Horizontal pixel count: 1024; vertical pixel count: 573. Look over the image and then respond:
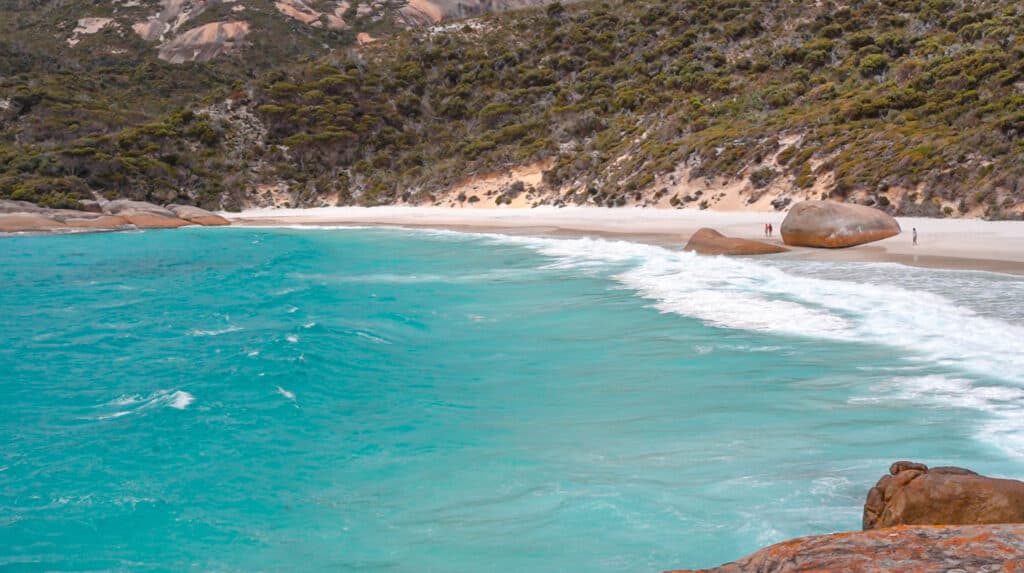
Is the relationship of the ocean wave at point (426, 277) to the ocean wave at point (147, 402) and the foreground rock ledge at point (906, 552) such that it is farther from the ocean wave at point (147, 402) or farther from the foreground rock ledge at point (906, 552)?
the foreground rock ledge at point (906, 552)

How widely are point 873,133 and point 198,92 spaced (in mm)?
67055

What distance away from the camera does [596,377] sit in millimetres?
8820

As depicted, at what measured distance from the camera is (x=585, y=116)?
165 feet

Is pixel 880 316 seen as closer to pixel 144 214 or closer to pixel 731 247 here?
pixel 731 247

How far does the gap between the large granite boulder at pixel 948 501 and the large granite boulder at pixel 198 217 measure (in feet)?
148

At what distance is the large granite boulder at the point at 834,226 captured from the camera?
1900 cm

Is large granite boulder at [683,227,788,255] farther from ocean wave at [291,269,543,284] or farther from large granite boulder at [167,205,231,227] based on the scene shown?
large granite boulder at [167,205,231,227]

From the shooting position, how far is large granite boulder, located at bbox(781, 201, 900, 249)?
19000mm

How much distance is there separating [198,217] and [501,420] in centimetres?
4272

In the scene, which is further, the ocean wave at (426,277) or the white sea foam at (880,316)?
the ocean wave at (426,277)

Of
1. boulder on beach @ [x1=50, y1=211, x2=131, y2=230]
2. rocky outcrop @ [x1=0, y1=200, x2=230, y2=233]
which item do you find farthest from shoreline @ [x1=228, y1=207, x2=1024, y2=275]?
boulder on beach @ [x1=50, y1=211, x2=131, y2=230]

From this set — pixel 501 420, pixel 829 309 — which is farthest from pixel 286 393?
pixel 829 309

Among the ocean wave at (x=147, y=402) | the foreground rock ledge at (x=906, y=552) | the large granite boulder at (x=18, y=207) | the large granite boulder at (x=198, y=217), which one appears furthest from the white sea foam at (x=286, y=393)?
the large granite boulder at (x=18, y=207)

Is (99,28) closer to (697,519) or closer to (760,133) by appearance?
(760,133)
